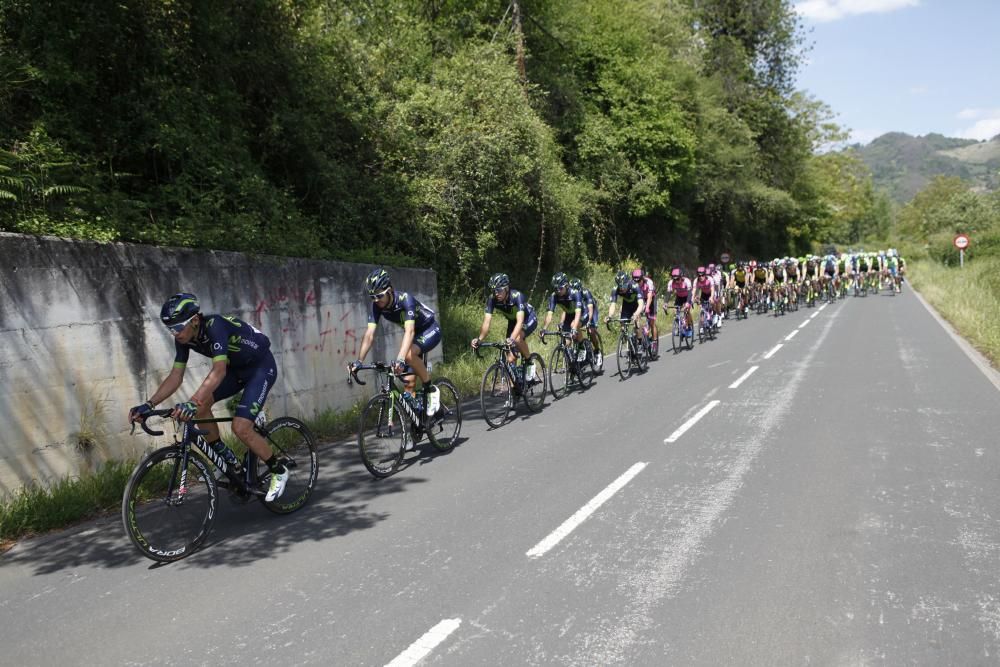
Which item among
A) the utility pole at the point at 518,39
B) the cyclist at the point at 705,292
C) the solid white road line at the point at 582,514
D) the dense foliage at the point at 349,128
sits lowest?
→ the solid white road line at the point at 582,514

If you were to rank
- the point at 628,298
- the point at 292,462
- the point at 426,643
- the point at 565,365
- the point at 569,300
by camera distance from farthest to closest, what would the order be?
the point at 628,298
the point at 565,365
the point at 569,300
the point at 292,462
the point at 426,643

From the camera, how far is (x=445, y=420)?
8.29 meters

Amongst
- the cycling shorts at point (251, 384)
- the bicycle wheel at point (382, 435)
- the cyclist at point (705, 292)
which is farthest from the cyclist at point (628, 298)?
the cycling shorts at point (251, 384)

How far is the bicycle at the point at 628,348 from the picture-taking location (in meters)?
13.0

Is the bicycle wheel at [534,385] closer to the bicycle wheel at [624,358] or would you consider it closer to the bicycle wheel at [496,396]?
the bicycle wheel at [496,396]

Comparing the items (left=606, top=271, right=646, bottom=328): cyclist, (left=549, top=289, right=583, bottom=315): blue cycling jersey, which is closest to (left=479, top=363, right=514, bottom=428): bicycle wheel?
(left=549, top=289, right=583, bottom=315): blue cycling jersey

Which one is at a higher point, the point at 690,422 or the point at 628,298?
the point at 628,298

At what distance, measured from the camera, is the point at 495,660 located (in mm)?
3535

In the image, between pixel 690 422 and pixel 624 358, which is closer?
pixel 690 422

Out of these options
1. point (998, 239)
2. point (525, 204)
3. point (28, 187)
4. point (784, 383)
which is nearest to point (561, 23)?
point (525, 204)

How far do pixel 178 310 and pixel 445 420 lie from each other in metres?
3.78

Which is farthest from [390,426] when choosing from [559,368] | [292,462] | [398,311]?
[559,368]

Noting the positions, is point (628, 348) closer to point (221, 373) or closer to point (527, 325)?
point (527, 325)

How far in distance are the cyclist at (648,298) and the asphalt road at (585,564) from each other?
5.63m
